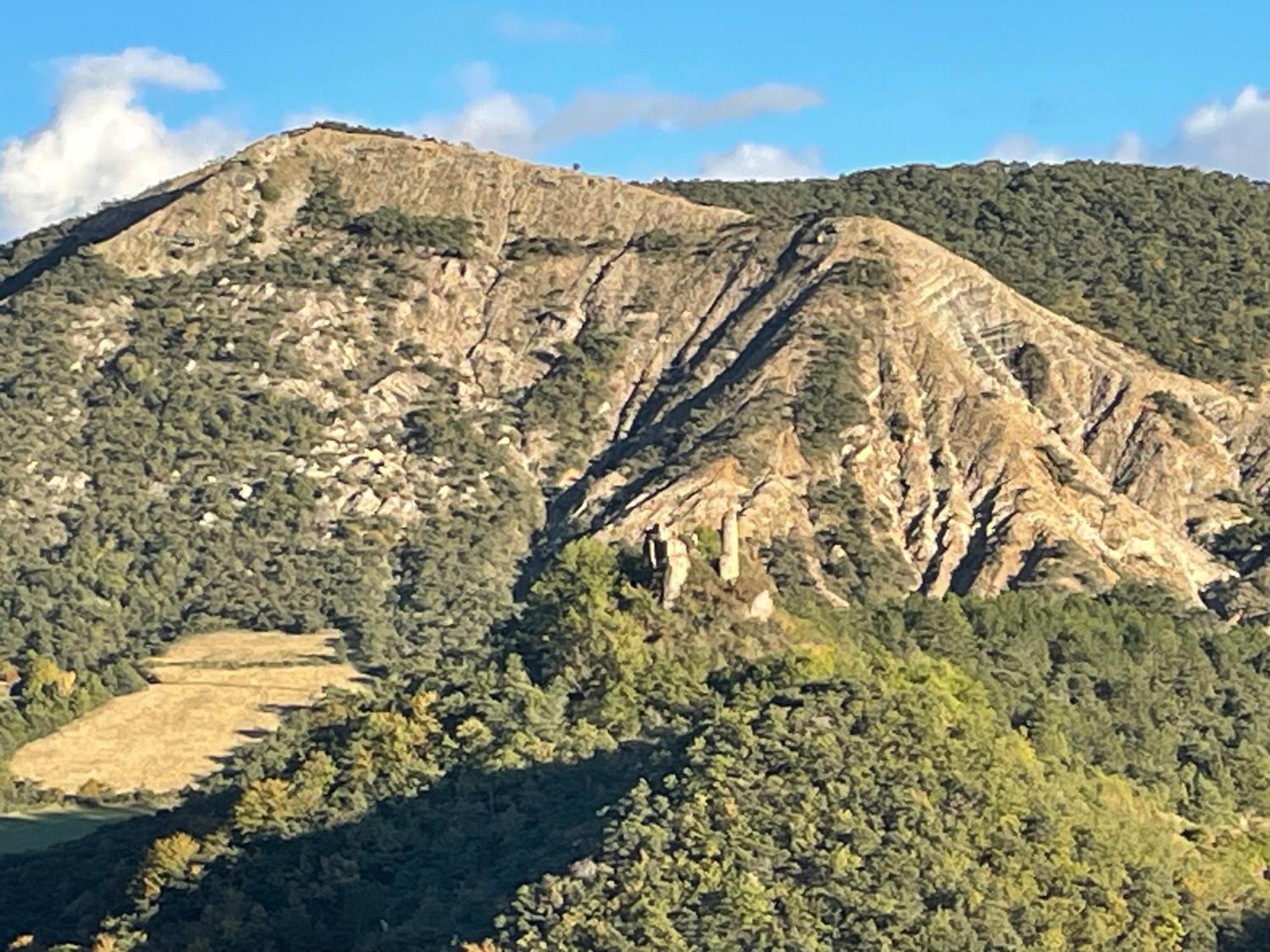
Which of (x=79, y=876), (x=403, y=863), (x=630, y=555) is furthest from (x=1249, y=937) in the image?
(x=79, y=876)

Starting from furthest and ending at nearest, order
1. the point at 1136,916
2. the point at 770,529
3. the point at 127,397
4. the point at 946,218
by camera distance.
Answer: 1. the point at 946,218
2. the point at 127,397
3. the point at 770,529
4. the point at 1136,916

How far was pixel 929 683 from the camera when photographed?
77.6 metres

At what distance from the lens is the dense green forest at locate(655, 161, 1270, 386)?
14325 cm

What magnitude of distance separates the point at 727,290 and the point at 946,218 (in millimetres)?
26502

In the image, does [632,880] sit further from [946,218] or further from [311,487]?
[946,218]

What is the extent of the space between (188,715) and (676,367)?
39681 mm

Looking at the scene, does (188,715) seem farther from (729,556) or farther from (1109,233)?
(1109,233)

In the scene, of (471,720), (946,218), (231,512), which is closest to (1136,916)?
(471,720)

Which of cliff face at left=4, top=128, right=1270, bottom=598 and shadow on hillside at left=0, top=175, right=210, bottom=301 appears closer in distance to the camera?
cliff face at left=4, top=128, right=1270, bottom=598

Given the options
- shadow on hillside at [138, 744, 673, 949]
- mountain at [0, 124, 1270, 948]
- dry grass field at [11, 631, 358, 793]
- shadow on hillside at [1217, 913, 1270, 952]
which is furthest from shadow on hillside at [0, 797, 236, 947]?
shadow on hillside at [1217, 913, 1270, 952]

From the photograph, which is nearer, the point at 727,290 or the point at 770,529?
the point at 770,529

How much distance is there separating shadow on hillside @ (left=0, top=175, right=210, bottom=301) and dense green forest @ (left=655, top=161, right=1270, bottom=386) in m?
27.6

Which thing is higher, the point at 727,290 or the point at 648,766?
the point at 727,290

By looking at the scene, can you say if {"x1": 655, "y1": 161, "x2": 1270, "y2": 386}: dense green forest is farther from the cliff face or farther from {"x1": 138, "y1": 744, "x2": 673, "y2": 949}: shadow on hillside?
{"x1": 138, "y1": 744, "x2": 673, "y2": 949}: shadow on hillside
